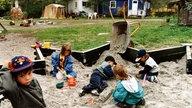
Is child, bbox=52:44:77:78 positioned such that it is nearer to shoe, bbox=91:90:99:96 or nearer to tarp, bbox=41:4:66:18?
shoe, bbox=91:90:99:96

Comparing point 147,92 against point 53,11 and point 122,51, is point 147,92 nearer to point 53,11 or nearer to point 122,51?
point 122,51

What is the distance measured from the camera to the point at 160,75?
645cm

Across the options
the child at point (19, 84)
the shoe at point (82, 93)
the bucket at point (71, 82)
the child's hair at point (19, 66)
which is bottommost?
the shoe at point (82, 93)

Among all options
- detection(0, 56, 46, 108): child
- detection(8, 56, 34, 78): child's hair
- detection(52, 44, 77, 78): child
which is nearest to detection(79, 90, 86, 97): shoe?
detection(52, 44, 77, 78): child

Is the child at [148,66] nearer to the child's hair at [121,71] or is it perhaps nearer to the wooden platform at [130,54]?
the wooden platform at [130,54]

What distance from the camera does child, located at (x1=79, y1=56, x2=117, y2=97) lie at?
518 cm

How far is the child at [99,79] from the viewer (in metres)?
5.18

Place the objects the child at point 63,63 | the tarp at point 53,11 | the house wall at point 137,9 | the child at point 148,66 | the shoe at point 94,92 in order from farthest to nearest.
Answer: the house wall at point 137,9 → the tarp at point 53,11 → the child at point 63,63 → the child at point 148,66 → the shoe at point 94,92

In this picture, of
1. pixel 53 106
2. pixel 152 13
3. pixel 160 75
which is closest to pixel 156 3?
pixel 152 13

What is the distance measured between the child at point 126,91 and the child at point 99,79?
2.69 feet

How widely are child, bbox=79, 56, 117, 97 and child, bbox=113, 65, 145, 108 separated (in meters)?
0.82

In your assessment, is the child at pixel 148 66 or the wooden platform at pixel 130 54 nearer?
the child at pixel 148 66

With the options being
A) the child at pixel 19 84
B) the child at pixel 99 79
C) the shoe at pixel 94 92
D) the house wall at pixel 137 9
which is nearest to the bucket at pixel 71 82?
the child at pixel 99 79

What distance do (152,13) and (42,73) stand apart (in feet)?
108
